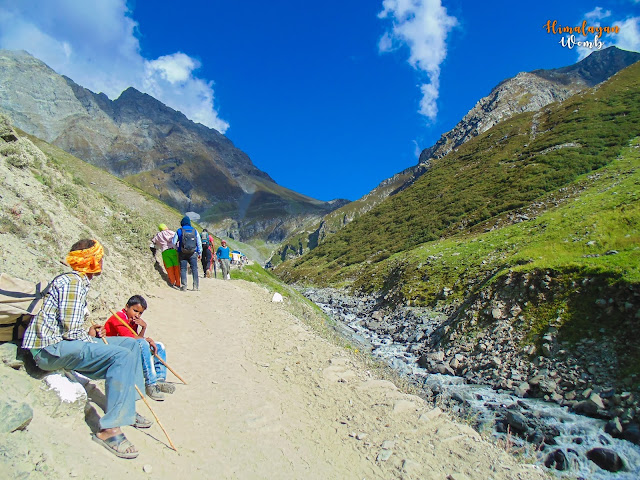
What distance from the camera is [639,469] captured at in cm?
803

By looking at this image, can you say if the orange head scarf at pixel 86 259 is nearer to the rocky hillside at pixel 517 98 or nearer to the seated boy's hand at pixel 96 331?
the seated boy's hand at pixel 96 331

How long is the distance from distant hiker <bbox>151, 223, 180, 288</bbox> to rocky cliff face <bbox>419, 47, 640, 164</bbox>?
130 meters

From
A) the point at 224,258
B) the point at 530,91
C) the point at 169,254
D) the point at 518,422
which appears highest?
the point at 530,91

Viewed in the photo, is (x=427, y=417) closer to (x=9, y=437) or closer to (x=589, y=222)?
(x=9, y=437)

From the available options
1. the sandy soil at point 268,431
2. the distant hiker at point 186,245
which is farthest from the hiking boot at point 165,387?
the distant hiker at point 186,245

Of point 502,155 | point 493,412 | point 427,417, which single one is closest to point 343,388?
point 427,417

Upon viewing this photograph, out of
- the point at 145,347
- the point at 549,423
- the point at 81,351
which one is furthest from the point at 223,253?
the point at 549,423

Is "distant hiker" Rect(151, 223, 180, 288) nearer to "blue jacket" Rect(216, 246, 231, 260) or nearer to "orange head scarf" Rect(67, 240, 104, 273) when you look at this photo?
"blue jacket" Rect(216, 246, 231, 260)

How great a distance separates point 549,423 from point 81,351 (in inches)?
456

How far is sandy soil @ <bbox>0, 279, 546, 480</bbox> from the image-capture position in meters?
4.68

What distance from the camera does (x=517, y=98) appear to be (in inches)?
5507

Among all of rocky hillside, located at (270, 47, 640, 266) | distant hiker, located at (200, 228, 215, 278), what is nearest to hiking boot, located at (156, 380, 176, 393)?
distant hiker, located at (200, 228, 215, 278)

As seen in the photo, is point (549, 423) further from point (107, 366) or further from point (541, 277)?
point (107, 366)

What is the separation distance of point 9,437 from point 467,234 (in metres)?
42.7
